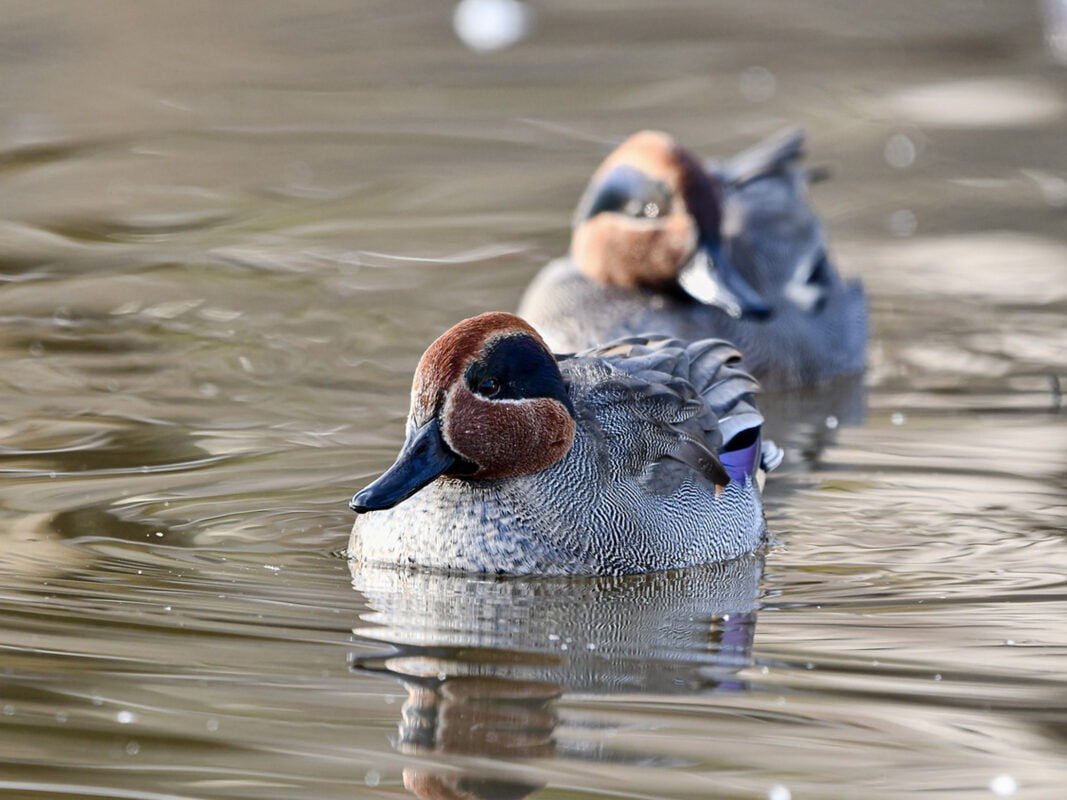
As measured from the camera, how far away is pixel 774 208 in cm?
1184

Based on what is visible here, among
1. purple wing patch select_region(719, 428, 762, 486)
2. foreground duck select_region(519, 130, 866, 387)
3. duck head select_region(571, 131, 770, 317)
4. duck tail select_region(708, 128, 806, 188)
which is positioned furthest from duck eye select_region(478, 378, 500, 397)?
duck tail select_region(708, 128, 806, 188)

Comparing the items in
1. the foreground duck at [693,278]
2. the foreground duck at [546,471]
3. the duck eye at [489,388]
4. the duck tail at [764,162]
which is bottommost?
the foreground duck at [546,471]

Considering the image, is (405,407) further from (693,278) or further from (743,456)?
(743,456)

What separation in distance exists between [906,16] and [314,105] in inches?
247

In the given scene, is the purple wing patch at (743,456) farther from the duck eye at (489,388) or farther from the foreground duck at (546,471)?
the duck eye at (489,388)

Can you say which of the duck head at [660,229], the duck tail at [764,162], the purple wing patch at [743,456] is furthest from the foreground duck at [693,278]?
the purple wing patch at [743,456]

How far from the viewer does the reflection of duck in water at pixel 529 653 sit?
5492mm

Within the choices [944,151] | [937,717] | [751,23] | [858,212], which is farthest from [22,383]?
[751,23]

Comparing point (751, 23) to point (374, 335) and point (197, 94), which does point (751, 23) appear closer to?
point (197, 94)

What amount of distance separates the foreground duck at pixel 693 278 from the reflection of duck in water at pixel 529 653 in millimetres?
3272

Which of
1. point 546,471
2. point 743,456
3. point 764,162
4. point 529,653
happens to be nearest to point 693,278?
point 764,162

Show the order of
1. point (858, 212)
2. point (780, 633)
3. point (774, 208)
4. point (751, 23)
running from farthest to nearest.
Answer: point (751, 23)
point (858, 212)
point (774, 208)
point (780, 633)

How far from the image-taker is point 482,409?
7141mm

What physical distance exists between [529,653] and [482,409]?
109cm
